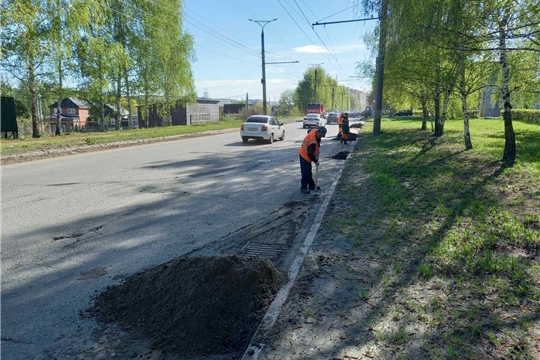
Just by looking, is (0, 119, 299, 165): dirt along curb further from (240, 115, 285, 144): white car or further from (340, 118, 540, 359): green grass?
(340, 118, 540, 359): green grass

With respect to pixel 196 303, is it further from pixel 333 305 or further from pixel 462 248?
pixel 462 248

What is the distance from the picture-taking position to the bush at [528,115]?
3129 cm

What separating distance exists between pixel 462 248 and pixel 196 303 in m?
3.27

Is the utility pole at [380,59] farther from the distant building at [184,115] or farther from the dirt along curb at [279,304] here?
the distant building at [184,115]

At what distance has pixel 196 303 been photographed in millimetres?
3195

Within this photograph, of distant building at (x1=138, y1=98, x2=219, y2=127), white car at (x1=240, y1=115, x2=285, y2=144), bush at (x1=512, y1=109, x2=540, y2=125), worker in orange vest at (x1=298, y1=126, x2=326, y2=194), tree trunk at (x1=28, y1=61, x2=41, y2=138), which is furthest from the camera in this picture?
distant building at (x1=138, y1=98, x2=219, y2=127)

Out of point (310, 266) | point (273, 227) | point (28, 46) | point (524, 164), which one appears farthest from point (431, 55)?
point (28, 46)

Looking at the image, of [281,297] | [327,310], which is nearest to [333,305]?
[327,310]

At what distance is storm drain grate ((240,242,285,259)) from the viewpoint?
15.7 feet

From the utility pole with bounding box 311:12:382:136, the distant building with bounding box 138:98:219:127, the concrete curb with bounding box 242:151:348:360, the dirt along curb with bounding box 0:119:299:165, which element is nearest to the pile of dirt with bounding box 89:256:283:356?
the concrete curb with bounding box 242:151:348:360

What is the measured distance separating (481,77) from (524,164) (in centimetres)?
465

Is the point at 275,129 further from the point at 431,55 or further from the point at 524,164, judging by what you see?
the point at 524,164

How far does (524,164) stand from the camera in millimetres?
9867

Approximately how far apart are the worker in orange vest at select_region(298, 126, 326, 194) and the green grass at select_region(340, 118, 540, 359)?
36.1 inches
